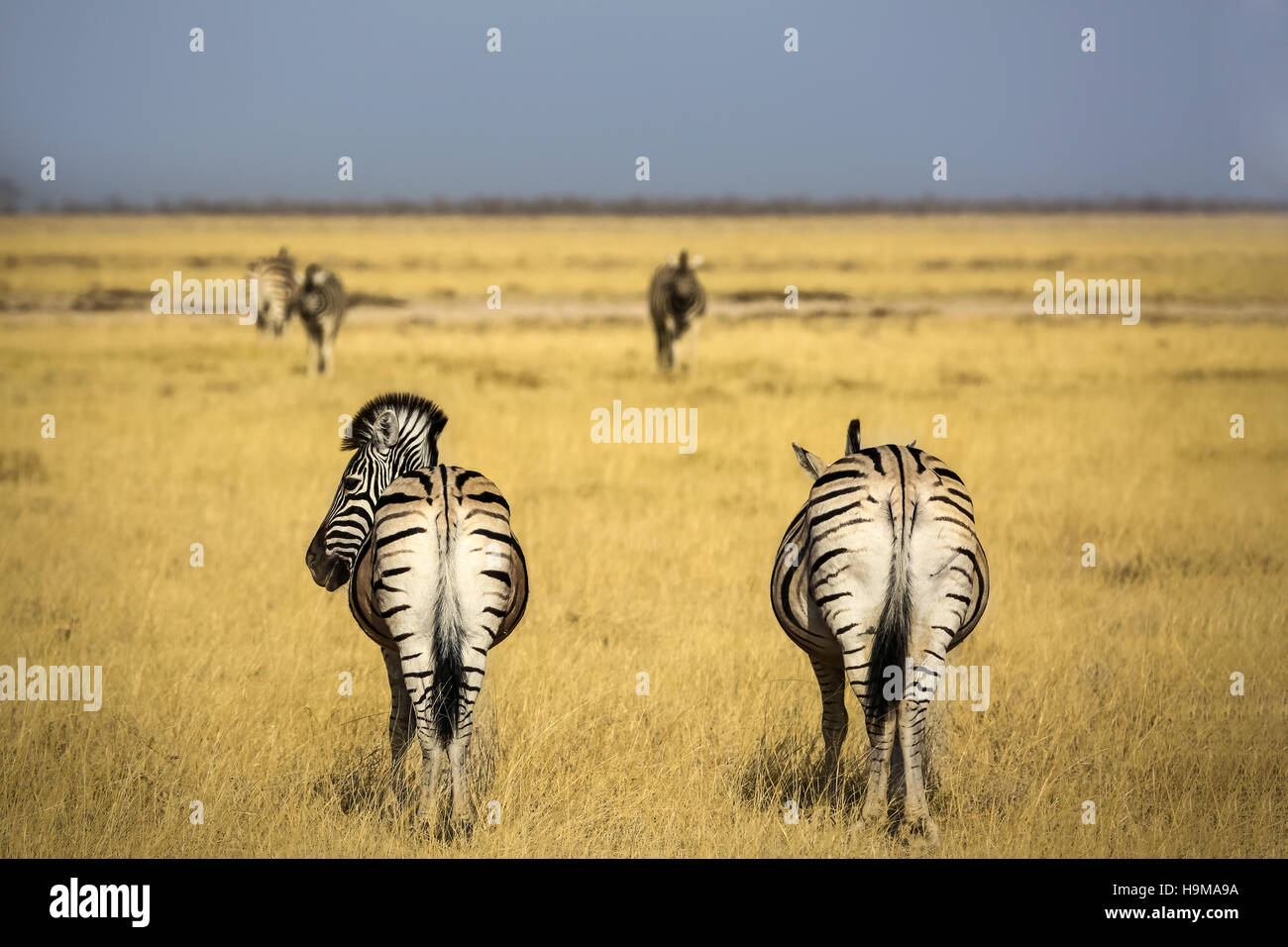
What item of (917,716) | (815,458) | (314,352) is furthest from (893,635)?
(314,352)

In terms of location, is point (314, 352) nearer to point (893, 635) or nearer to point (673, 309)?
point (673, 309)

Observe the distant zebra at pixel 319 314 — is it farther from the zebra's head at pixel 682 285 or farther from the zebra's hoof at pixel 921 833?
the zebra's hoof at pixel 921 833

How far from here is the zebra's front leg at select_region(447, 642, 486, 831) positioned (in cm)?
445

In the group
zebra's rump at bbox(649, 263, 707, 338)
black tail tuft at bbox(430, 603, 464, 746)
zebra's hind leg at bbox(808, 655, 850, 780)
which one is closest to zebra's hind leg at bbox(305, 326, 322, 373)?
zebra's rump at bbox(649, 263, 707, 338)

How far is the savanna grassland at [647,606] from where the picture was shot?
5.24m

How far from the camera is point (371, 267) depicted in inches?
2222

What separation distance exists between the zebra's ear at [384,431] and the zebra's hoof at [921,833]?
247 cm

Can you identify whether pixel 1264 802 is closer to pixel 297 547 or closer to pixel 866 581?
pixel 866 581

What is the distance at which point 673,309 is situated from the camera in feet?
70.9

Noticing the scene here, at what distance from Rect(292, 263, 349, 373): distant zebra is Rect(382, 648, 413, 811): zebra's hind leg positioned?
16691 millimetres

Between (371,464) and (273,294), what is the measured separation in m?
24.5

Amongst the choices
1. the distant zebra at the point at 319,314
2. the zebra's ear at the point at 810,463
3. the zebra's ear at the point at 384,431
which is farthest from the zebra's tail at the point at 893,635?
the distant zebra at the point at 319,314

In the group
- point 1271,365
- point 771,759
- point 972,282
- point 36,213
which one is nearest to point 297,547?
point 771,759

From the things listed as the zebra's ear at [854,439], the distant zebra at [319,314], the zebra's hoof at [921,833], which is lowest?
the zebra's hoof at [921,833]
